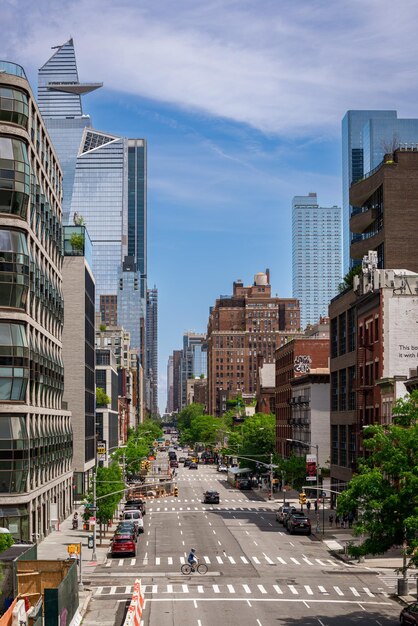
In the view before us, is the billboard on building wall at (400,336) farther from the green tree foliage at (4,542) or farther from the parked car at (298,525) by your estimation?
the green tree foliage at (4,542)

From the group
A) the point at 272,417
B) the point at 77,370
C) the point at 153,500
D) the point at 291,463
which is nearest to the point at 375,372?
the point at 291,463

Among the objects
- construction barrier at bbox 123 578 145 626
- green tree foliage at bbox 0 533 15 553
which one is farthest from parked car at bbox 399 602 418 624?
→ green tree foliage at bbox 0 533 15 553

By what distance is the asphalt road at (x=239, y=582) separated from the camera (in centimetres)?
4275

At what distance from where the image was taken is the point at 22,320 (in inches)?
2643

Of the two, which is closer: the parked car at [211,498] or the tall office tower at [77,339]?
the tall office tower at [77,339]

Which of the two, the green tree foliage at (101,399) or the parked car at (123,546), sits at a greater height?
the green tree foliage at (101,399)

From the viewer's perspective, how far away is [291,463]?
4080 inches

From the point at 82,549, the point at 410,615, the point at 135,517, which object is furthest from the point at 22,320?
the point at 410,615

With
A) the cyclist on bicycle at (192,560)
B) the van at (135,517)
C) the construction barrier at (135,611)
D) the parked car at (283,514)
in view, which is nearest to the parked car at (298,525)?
the parked car at (283,514)

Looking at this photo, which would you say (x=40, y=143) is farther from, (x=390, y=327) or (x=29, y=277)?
(x=390, y=327)

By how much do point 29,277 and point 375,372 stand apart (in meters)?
29.6

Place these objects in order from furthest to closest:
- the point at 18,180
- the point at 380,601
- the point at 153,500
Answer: the point at 153,500 → the point at 18,180 → the point at 380,601

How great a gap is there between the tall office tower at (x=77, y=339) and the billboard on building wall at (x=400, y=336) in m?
40.2

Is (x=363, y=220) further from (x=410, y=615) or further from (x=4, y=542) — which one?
(x=410, y=615)
